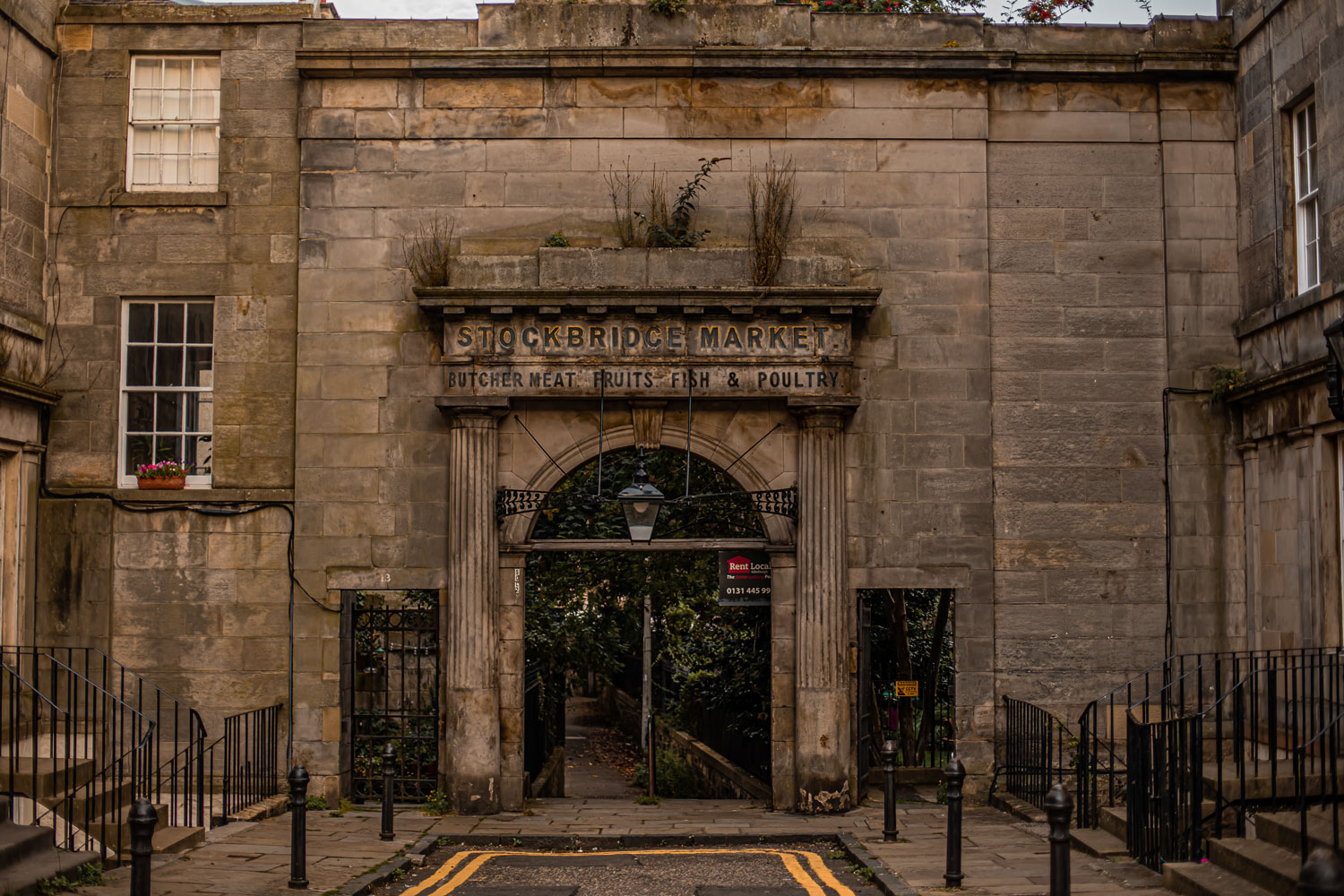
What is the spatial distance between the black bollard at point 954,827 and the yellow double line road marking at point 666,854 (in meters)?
0.75

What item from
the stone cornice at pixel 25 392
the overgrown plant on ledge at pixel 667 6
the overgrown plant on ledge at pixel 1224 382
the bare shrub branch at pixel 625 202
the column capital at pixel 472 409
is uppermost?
the overgrown plant on ledge at pixel 667 6

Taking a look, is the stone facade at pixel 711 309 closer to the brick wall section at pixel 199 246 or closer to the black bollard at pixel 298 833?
the brick wall section at pixel 199 246

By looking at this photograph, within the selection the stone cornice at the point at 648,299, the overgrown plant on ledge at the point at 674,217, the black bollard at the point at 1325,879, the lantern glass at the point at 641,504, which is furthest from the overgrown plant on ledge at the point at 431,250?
the black bollard at the point at 1325,879

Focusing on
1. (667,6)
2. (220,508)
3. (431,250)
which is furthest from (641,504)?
(667,6)

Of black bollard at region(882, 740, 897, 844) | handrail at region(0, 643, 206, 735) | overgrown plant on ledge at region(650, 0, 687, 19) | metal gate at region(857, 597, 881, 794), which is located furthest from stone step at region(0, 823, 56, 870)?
overgrown plant on ledge at region(650, 0, 687, 19)

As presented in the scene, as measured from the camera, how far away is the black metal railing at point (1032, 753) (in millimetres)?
12672

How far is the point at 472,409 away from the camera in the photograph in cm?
1320

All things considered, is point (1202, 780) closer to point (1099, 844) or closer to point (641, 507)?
point (1099, 844)

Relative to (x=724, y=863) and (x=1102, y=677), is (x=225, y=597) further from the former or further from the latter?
(x=1102, y=677)

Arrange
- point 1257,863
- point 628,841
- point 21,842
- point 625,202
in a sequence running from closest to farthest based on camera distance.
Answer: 1. point 1257,863
2. point 21,842
3. point 628,841
4. point 625,202

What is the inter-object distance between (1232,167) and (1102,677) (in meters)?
5.72

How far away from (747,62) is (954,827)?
829cm

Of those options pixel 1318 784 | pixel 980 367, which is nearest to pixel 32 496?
pixel 980 367

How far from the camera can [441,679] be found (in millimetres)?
13414
